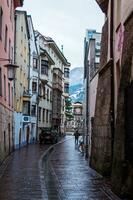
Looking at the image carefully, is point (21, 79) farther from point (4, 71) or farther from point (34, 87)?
point (4, 71)

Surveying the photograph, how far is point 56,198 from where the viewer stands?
12523mm

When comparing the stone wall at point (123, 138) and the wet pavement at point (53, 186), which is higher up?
the stone wall at point (123, 138)

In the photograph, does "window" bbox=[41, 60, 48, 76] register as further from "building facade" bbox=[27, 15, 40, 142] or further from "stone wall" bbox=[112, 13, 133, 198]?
"stone wall" bbox=[112, 13, 133, 198]

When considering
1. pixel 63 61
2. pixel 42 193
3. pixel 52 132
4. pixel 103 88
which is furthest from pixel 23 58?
pixel 63 61

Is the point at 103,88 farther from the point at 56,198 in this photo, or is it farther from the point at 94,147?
the point at 56,198

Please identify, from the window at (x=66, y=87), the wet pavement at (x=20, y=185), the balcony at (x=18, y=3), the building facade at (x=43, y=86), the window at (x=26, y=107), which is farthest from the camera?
the window at (x=66, y=87)

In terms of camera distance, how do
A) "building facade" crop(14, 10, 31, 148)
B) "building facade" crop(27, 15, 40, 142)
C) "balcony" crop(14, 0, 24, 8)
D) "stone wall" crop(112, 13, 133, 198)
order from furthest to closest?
"building facade" crop(27, 15, 40, 142) < "building facade" crop(14, 10, 31, 148) < "balcony" crop(14, 0, 24, 8) < "stone wall" crop(112, 13, 133, 198)

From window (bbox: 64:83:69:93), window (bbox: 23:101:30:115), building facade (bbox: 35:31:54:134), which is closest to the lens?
window (bbox: 23:101:30:115)

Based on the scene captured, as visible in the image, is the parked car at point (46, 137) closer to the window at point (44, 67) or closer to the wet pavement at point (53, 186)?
the window at point (44, 67)

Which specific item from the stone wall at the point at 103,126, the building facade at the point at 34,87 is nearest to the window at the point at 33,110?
the building facade at the point at 34,87

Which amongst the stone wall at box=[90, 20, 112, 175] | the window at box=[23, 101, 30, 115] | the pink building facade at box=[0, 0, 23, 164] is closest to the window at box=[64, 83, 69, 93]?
the window at box=[23, 101, 30, 115]

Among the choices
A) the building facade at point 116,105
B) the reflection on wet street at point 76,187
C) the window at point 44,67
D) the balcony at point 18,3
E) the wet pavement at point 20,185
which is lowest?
the reflection on wet street at point 76,187

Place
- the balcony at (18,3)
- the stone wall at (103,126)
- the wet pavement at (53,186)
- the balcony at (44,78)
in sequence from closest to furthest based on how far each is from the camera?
1. the wet pavement at (53,186)
2. the stone wall at (103,126)
3. the balcony at (18,3)
4. the balcony at (44,78)

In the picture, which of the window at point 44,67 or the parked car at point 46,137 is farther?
the window at point 44,67
